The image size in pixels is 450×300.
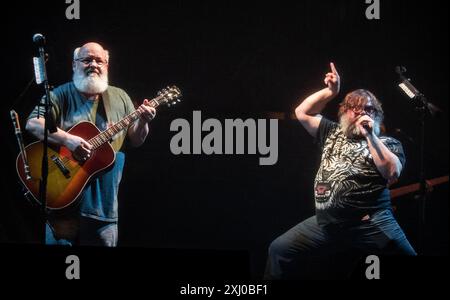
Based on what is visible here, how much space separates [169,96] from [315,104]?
1.05m

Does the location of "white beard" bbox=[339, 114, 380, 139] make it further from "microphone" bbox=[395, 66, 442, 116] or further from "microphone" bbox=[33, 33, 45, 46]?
"microphone" bbox=[33, 33, 45, 46]

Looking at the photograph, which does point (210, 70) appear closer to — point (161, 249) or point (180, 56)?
point (180, 56)

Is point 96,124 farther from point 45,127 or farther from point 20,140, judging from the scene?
point 20,140

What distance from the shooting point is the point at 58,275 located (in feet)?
15.4

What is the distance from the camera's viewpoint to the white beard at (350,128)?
4980 mm

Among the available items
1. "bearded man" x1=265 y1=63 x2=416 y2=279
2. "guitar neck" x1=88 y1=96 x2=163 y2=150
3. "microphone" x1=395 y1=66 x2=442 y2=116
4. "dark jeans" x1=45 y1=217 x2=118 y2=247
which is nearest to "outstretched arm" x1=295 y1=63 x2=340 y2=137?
"bearded man" x1=265 y1=63 x2=416 y2=279

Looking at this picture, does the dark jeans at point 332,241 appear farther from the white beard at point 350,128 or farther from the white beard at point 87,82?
the white beard at point 87,82

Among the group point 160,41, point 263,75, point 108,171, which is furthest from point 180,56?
point 108,171

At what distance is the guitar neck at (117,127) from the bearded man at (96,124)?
25mm

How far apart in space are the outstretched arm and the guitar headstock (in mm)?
870

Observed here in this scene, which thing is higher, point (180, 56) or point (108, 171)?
point (180, 56)

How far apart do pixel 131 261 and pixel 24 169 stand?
1018 mm

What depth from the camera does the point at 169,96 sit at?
498 centimetres
